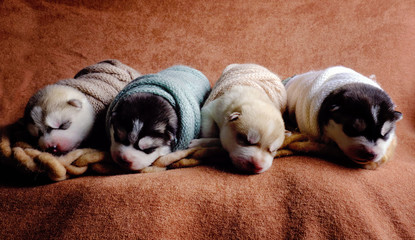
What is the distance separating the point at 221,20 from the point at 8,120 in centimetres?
171

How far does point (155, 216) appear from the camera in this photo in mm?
941

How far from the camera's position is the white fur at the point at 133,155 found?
1218 mm

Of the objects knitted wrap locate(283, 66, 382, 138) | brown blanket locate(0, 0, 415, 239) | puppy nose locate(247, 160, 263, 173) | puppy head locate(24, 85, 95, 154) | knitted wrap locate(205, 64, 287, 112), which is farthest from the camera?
knitted wrap locate(205, 64, 287, 112)

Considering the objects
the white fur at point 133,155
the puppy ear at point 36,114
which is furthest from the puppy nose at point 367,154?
the puppy ear at point 36,114

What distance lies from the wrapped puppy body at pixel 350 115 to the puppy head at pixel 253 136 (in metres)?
0.23

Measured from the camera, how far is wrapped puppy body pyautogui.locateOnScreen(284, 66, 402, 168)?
4.02 ft

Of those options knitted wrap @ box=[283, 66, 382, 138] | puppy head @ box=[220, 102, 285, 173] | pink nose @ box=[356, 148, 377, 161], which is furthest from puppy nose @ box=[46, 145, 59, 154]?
pink nose @ box=[356, 148, 377, 161]

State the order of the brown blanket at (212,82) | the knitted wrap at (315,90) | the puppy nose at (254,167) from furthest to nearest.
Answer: the knitted wrap at (315,90)
the puppy nose at (254,167)
the brown blanket at (212,82)

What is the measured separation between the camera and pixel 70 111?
1.40 m

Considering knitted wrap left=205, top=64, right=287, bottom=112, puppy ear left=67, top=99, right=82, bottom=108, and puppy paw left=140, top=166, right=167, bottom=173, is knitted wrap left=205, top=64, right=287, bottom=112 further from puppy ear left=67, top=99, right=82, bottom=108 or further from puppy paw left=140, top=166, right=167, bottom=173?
puppy ear left=67, top=99, right=82, bottom=108

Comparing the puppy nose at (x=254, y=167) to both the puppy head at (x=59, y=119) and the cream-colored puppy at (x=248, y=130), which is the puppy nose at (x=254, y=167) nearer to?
the cream-colored puppy at (x=248, y=130)

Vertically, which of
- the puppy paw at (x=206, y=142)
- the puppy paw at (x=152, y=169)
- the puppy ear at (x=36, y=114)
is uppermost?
the puppy ear at (x=36, y=114)

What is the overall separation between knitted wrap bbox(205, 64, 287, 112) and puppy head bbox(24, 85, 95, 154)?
2.30 feet

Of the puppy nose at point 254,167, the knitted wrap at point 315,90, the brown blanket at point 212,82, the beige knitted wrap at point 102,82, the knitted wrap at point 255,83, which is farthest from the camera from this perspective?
the knitted wrap at point 255,83
